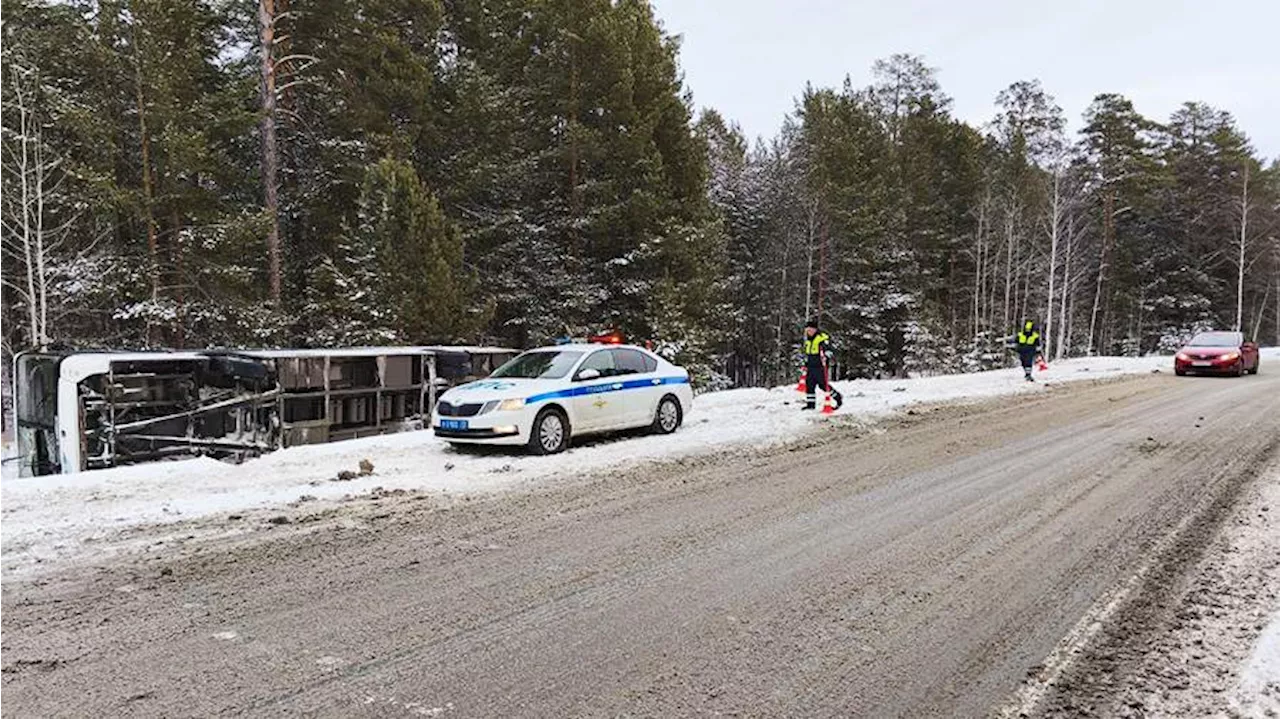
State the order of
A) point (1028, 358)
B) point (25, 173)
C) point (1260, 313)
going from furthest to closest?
point (1260, 313) < point (1028, 358) < point (25, 173)

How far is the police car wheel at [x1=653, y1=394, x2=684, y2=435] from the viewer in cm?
1259

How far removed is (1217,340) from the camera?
81.4ft

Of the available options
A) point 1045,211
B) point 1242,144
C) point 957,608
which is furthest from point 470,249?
point 1242,144

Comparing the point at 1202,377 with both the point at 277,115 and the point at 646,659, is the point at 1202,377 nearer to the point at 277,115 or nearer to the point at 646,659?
the point at 646,659

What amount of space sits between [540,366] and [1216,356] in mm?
22688

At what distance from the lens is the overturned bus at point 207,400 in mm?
11445

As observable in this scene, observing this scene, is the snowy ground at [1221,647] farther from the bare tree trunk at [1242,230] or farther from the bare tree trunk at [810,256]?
the bare tree trunk at [1242,230]

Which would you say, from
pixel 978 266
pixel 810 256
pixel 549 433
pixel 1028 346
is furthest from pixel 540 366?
pixel 978 266

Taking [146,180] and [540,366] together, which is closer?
[540,366]

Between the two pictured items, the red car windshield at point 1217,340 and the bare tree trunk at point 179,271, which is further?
the red car windshield at point 1217,340

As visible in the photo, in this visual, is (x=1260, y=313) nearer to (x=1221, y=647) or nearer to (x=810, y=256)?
(x=810, y=256)

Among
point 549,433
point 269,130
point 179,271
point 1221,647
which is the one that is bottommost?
point 1221,647

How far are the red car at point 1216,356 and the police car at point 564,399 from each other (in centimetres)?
1976

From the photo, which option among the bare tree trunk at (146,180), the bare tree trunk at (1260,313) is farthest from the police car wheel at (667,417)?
the bare tree trunk at (1260,313)
